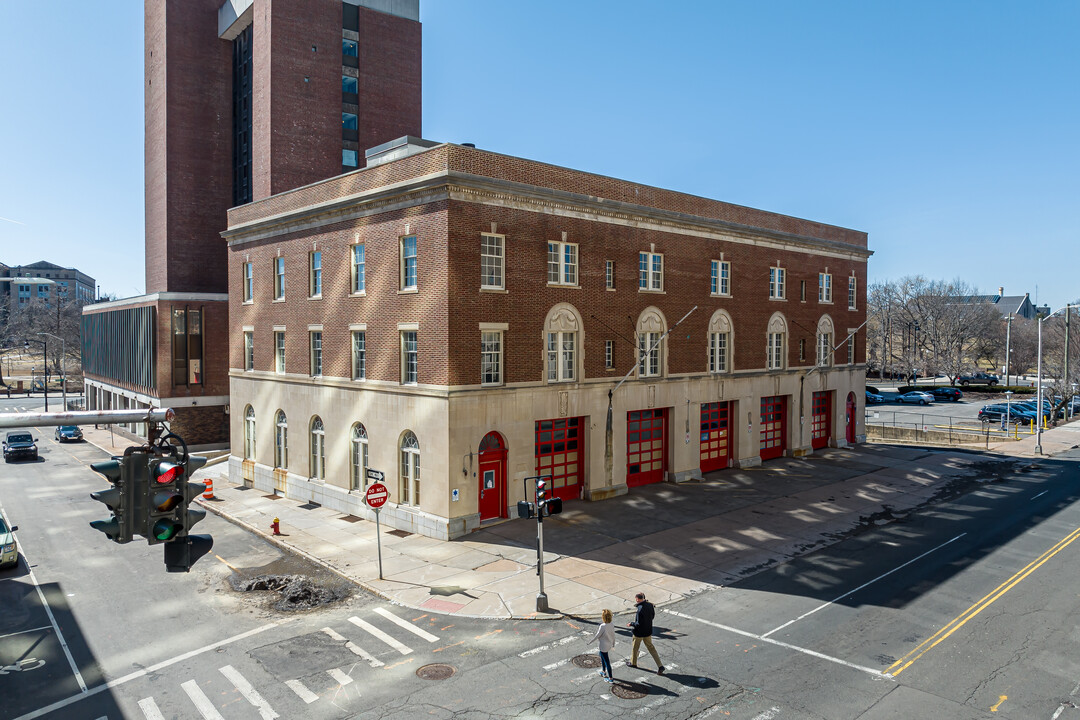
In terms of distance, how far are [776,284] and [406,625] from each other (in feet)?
98.6

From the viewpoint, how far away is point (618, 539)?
2355cm

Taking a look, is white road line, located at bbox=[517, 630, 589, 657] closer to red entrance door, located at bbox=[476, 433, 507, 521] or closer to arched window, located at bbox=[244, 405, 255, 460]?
red entrance door, located at bbox=[476, 433, 507, 521]

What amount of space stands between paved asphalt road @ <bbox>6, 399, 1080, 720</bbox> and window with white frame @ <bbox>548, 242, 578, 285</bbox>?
44.2 ft

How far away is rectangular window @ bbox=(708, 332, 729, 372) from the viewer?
3497 cm

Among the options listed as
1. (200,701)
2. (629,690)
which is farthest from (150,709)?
(629,690)

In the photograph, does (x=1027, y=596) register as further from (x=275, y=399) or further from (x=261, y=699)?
(x=275, y=399)

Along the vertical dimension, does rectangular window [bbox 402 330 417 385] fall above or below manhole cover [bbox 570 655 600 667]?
above

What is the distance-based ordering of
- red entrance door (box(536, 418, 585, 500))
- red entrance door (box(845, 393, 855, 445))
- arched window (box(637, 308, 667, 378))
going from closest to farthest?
1. red entrance door (box(536, 418, 585, 500))
2. arched window (box(637, 308, 667, 378))
3. red entrance door (box(845, 393, 855, 445))

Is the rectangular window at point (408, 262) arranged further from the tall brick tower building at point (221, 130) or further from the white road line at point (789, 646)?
the tall brick tower building at point (221, 130)

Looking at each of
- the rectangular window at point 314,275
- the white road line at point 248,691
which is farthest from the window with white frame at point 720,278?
the white road line at point 248,691

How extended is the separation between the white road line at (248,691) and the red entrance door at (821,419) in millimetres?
36109

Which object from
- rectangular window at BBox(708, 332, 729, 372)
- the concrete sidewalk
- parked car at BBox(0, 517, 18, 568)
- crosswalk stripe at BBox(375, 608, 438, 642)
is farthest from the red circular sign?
rectangular window at BBox(708, 332, 729, 372)

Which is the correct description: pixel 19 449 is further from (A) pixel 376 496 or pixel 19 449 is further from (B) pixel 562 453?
(B) pixel 562 453

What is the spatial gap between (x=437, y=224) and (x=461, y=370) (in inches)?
207
